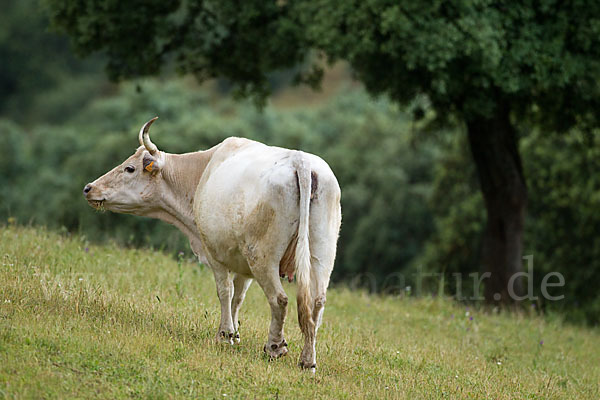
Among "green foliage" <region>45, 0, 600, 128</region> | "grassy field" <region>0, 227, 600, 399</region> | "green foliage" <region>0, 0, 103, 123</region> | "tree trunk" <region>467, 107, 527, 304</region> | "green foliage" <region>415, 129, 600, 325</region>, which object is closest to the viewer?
"grassy field" <region>0, 227, 600, 399</region>

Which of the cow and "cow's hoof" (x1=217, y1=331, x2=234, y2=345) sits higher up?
the cow

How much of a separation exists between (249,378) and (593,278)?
71.6 ft

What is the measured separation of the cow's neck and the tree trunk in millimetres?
8788

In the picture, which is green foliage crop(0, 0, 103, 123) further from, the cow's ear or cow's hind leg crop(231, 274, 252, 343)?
cow's hind leg crop(231, 274, 252, 343)

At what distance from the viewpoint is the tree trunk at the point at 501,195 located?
54.5ft

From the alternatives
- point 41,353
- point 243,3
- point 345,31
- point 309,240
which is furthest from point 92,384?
point 243,3

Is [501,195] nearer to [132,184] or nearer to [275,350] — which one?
[132,184]

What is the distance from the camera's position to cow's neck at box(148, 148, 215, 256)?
9375 millimetres

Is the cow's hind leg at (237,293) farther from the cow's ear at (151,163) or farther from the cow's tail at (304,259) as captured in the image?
the cow's ear at (151,163)

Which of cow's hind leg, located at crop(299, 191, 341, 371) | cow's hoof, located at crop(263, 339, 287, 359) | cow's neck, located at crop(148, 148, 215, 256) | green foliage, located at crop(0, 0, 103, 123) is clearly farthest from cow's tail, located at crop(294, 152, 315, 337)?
green foliage, located at crop(0, 0, 103, 123)

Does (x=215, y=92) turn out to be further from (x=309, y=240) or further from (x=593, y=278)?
(x=309, y=240)

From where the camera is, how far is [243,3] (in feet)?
53.3

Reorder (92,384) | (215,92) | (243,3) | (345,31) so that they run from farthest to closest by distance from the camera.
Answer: (215,92) < (243,3) < (345,31) < (92,384)

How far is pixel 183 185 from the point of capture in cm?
945
